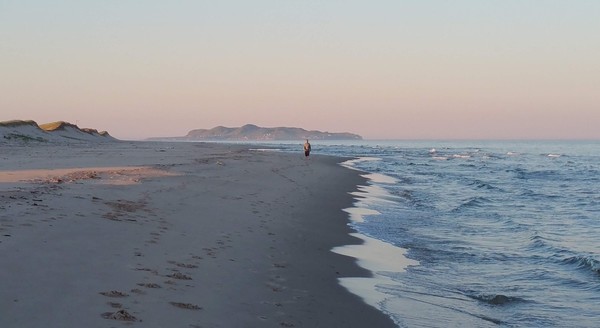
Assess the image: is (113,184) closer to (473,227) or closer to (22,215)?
(22,215)

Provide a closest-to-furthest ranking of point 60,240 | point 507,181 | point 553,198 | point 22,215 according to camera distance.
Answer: point 60,240
point 22,215
point 553,198
point 507,181

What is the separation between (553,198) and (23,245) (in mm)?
22289

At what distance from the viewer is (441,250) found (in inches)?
504

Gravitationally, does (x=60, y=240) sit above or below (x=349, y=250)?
above

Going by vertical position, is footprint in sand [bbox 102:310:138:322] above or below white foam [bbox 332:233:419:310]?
above

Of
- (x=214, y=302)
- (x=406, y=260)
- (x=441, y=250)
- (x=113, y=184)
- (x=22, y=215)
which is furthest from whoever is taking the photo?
(x=113, y=184)

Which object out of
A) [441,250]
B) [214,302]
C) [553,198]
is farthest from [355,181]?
[214,302]

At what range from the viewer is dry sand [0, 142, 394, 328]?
6.01 metres

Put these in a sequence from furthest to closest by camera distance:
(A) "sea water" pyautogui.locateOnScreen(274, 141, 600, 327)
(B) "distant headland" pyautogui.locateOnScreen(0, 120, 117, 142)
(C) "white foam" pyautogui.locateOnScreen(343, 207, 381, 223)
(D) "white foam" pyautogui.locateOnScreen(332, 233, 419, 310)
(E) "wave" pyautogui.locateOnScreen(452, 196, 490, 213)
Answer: (B) "distant headland" pyautogui.locateOnScreen(0, 120, 117, 142)
(E) "wave" pyautogui.locateOnScreen(452, 196, 490, 213)
(C) "white foam" pyautogui.locateOnScreen(343, 207, 381, 223)
(D) "white foam" pyautogui.locateOnScreen(332, 233, 419, 310)
(A) "sea water" pyautogui.locateOnScreen(274, 141, 600, 327)

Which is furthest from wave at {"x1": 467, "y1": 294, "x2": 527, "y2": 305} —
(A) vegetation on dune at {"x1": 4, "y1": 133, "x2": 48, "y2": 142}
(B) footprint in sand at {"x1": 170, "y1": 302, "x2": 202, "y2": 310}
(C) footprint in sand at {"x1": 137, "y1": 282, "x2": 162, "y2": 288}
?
(A) vegetation on dune at {"x1": 4, "y1": 133, "x2": 48, "y2": 142}

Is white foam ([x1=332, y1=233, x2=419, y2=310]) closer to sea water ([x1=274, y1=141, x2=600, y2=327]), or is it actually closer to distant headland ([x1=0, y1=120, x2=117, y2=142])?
sea water ([x1=274, y1=141, x2=600, y2=327])

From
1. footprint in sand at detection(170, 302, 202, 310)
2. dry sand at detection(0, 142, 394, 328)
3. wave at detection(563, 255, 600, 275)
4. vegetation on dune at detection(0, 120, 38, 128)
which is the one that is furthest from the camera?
vegetation on dune at detection(0, 120, 38, 128)

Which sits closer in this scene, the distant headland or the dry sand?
the dry sand

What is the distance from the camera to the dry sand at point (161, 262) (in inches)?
237
